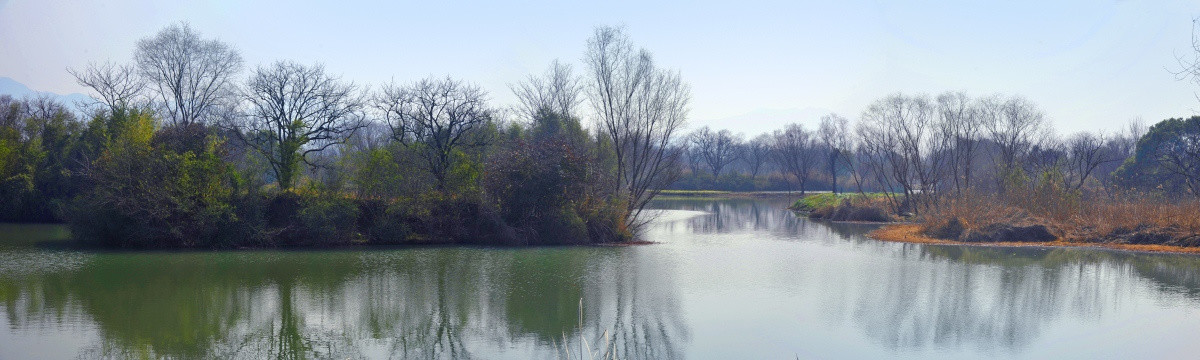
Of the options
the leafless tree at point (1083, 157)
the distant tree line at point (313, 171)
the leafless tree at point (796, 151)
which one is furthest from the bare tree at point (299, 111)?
the leafless tree at point (796, 151)

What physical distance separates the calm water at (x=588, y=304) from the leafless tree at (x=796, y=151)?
2202 inches

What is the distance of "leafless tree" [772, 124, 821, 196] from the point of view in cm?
7706

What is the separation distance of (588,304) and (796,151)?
66836mm

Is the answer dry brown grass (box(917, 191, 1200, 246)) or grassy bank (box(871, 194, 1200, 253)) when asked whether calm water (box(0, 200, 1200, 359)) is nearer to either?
grassy bank (box(871, 194, 1200, 253))

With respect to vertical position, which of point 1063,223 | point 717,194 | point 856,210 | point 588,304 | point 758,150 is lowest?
point 588,304

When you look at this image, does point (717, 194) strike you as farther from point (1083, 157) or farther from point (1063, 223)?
point (1063, 223)

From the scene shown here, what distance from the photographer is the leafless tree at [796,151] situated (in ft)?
253

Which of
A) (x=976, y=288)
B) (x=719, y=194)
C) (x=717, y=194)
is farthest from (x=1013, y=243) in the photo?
(x=719, y=194)

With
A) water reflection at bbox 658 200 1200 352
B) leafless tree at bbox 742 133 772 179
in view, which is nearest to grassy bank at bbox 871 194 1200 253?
water reflection at bbox 658 200 1200 352

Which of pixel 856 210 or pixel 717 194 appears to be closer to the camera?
pixel 856 210

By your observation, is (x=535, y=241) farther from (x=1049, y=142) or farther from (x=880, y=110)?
(x=1049, y=142)

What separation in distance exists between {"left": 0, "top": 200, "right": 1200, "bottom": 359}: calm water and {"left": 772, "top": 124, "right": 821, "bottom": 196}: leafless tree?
5592cm

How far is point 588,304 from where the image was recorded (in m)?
13.3

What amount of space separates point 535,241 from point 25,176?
20.3 meters
